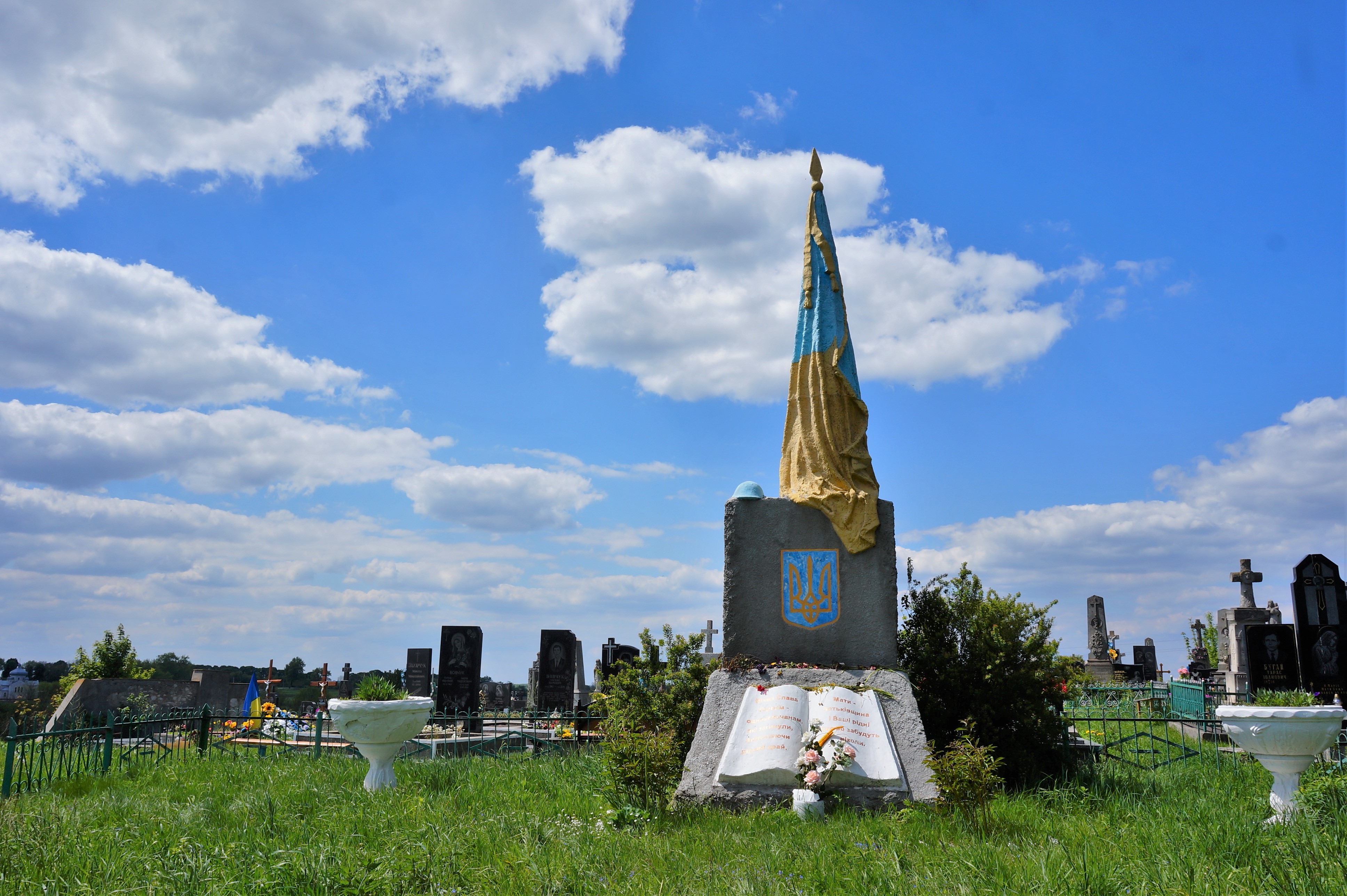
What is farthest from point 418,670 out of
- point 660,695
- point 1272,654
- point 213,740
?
point 1272,654

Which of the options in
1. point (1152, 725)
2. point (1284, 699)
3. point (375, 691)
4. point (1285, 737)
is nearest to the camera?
point (1285, 737)

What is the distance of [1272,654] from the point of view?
43.1 feet

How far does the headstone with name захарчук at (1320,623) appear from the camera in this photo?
11625mm

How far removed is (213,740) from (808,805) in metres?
9.64

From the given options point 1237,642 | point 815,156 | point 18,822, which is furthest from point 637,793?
point 1237,642

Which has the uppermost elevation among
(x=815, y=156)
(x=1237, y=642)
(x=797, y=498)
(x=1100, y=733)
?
(x=815, y=156)

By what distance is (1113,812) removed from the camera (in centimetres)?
645

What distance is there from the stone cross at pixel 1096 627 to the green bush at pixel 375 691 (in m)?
20.1

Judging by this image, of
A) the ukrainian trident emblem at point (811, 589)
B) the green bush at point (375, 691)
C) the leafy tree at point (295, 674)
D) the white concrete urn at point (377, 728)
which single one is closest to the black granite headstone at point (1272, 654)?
the ukrainian trident emblem at point (811, 589)

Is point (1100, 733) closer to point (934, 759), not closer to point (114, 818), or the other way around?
point (934, 759)

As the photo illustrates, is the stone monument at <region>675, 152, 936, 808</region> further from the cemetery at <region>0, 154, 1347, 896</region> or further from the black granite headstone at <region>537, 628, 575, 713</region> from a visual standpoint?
the black granite headstone at <region>537, 628, 575, 713</region>

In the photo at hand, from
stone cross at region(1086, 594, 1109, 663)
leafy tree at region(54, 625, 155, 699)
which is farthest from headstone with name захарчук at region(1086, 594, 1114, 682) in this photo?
leafy tree at region(54, 625, 155, 699)

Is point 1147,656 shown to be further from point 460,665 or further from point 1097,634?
point 460,665

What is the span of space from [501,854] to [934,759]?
324 cm
